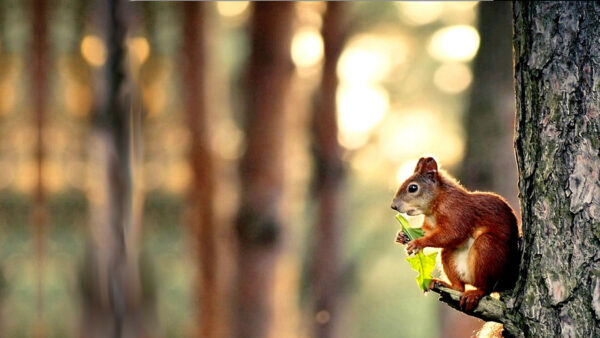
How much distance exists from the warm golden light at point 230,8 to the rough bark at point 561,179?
6466 mm

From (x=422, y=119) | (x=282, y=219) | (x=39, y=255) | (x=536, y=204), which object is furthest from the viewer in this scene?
(x=422, y=119)

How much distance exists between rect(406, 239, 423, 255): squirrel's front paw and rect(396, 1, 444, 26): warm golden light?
8.20 meters

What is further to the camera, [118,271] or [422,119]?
[422,119]

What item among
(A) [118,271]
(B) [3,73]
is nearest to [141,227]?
(A) [118,271]

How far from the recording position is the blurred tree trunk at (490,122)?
524 centimetres

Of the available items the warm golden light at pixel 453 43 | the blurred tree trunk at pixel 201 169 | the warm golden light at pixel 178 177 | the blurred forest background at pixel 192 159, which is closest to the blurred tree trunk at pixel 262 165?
the blurred forest background at pixel 192 159

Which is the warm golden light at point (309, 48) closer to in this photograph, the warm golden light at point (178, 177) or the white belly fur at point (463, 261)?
the warm golden light at point (178, 177)

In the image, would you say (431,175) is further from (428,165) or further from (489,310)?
(489,310)

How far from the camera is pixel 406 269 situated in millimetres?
10797

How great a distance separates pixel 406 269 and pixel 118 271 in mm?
5788

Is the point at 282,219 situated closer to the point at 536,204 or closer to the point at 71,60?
the point at 71,60

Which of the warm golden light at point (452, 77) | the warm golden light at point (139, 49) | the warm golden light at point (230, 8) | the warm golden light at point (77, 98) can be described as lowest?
the warm golden light at point (77, 98)

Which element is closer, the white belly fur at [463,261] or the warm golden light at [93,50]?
the white belly fur at [463,261]

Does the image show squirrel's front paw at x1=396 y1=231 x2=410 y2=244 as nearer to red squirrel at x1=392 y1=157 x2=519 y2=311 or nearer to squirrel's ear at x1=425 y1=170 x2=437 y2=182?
red squirrel at x1=392 y1=157 x2=519 y2=311
